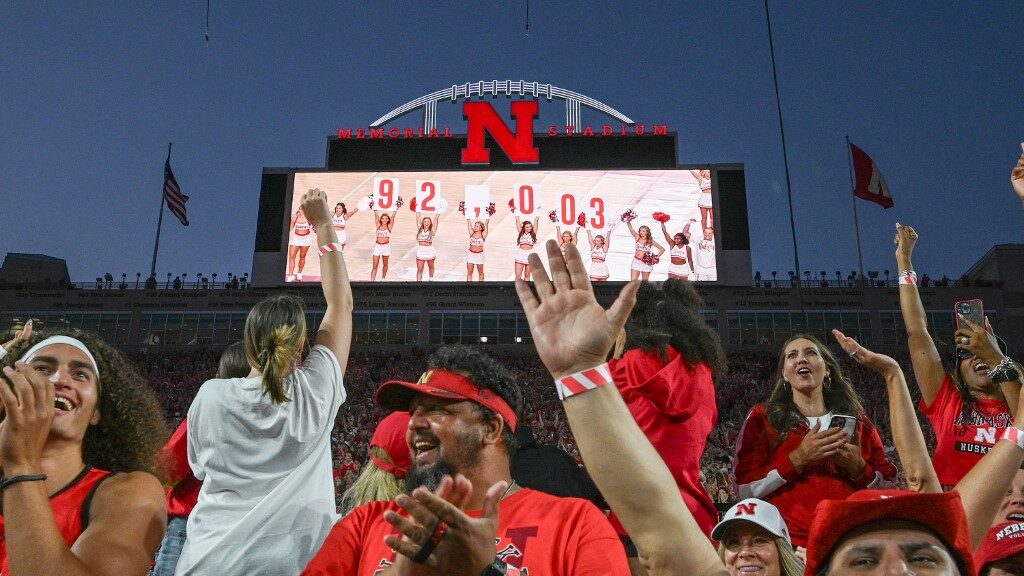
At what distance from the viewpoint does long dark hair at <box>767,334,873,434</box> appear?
3998mm

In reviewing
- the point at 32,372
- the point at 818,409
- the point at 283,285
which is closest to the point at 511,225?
the point at 283,285

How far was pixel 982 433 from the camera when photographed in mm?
3826

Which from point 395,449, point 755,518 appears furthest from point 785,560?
point 395,449

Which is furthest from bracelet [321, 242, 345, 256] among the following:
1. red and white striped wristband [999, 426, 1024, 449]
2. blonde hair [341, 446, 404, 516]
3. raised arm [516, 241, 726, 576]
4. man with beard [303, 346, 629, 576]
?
red and white striped wristband [999, 426, 1024, 449]

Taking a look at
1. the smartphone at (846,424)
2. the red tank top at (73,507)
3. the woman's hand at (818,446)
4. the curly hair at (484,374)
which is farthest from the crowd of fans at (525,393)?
the red tank top at (73,507)

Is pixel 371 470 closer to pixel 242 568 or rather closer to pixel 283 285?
pixel 242 568

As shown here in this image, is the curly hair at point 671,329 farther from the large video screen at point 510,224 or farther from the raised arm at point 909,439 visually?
the large video screen at point 510,224

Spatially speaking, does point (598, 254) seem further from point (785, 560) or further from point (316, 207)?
point (785, 560)

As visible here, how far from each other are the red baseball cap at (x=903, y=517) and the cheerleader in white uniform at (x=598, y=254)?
2516 cm

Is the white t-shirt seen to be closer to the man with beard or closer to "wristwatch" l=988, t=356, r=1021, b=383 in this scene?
the man with beard

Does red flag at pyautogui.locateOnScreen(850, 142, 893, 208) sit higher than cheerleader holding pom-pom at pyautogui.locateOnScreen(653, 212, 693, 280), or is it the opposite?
red flag at pyautogui.locateOnScreen(850, 142, 893, 208)

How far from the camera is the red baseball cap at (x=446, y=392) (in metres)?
2.81

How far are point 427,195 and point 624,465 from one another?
27650mm

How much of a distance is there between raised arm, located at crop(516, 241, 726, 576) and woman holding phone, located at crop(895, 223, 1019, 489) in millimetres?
2663
